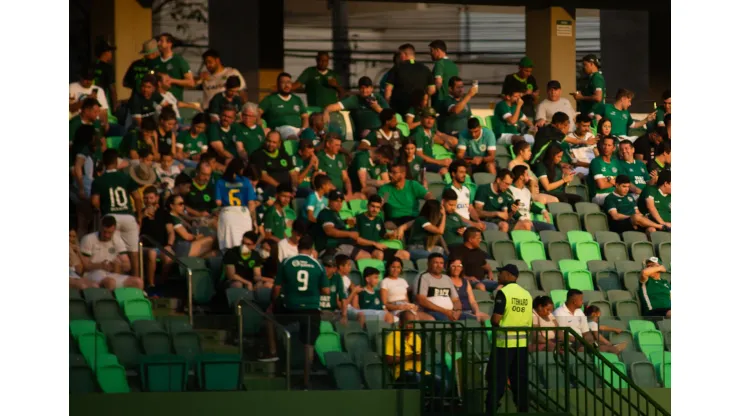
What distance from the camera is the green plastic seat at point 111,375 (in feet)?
32.5

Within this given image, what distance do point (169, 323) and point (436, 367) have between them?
80.0 inches

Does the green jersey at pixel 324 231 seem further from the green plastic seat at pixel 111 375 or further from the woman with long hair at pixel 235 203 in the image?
the green plastic seat at pixel 111 375

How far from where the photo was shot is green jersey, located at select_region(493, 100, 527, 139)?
14.9 meters

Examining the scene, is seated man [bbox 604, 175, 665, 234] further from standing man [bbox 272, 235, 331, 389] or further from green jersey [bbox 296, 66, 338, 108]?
standing man [bbox 272, 235, 331, 389]

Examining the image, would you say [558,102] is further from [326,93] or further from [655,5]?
[655,5]

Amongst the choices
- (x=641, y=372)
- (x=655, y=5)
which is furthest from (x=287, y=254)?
(x=655, y=5)

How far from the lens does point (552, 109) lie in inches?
597

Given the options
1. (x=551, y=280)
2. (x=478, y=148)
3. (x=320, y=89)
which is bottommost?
(x=551, y=280)

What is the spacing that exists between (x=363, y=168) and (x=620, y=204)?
2731 millimetres

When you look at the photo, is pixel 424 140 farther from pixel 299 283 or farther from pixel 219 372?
pixel 219 372

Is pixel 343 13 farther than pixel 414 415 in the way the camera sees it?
Yes

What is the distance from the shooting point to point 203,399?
32.7 feet

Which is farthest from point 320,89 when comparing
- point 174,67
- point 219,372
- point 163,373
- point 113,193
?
point 163,373

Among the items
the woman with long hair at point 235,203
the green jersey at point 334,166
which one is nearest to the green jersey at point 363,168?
the green jersey at point 334,166
